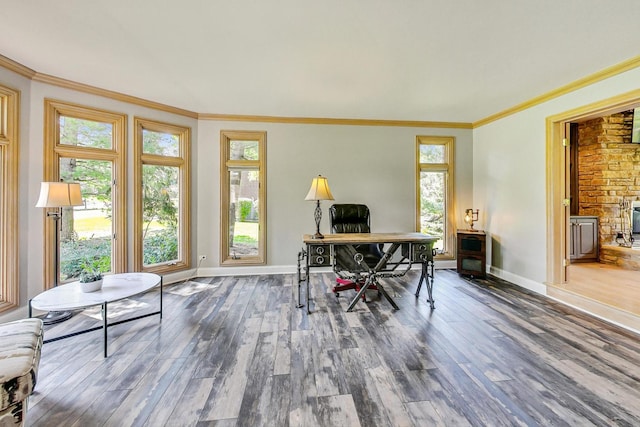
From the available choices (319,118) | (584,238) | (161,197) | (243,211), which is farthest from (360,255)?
(584,238)

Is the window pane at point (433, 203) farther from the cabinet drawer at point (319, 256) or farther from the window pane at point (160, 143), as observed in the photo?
the window pane at point (160, 143)

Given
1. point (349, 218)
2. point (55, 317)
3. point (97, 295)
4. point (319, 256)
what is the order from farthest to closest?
1. point (349, 218)
2. point (319, 256)
3. point (55, 317)
4. point (97, 295)

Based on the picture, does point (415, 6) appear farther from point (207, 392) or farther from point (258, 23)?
point (207, 392)

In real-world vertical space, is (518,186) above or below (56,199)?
above

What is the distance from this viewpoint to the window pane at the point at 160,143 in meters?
3.57

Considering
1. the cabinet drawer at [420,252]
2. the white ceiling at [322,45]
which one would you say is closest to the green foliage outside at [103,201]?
the white ceiling at [322,45]

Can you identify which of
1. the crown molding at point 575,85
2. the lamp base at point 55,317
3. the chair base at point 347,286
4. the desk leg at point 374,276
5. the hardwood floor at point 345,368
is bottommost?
the hardwood floor at point 345,368

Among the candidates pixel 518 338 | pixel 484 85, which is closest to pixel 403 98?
pixel 484 85

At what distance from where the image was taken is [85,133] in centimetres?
309

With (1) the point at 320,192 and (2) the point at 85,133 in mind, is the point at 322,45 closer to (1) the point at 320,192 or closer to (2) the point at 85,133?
(1) the point at 320,192

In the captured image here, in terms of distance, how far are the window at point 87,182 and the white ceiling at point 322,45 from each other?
447 mm

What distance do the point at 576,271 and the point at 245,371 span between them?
494 centimetres

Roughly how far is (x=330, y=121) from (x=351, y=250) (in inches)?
91.3

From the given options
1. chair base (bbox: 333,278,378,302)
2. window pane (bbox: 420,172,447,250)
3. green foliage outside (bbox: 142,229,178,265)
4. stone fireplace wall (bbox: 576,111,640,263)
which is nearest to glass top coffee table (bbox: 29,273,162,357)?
green foliage outside (bbox: 142,229,178,265)
